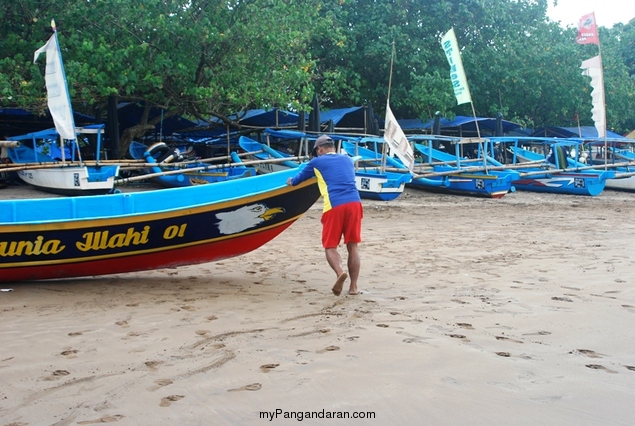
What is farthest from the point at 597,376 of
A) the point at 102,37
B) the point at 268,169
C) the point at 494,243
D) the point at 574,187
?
the point at 574,187

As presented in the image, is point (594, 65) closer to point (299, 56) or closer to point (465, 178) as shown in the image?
point (465, 178)

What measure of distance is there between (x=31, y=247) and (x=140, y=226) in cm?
93

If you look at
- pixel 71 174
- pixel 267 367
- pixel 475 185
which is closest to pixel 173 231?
pixel 267 367

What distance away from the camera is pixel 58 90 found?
34.2 feet

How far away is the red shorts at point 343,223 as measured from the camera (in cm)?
549

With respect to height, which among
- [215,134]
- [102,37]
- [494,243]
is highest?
[102,37]

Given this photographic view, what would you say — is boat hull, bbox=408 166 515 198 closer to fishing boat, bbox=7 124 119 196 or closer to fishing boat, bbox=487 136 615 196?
fishing boat, bbox=487 136 615 196

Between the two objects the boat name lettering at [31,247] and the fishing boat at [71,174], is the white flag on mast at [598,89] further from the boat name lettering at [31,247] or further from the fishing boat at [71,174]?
the boat name lettering at [31,247]

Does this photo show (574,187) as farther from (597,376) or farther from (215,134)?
(597,376)

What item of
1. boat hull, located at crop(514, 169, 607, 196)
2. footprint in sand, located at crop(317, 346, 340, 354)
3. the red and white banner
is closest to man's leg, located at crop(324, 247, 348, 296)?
footprint in sand, located at crop(317, 346, 340, 354)

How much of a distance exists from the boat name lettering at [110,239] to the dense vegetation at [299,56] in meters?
8.57

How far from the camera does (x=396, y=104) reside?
80.1 feet

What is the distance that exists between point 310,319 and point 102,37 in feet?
36.5

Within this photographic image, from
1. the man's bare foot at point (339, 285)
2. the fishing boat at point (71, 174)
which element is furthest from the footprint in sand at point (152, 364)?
the fishing boat at point (71, 174)
